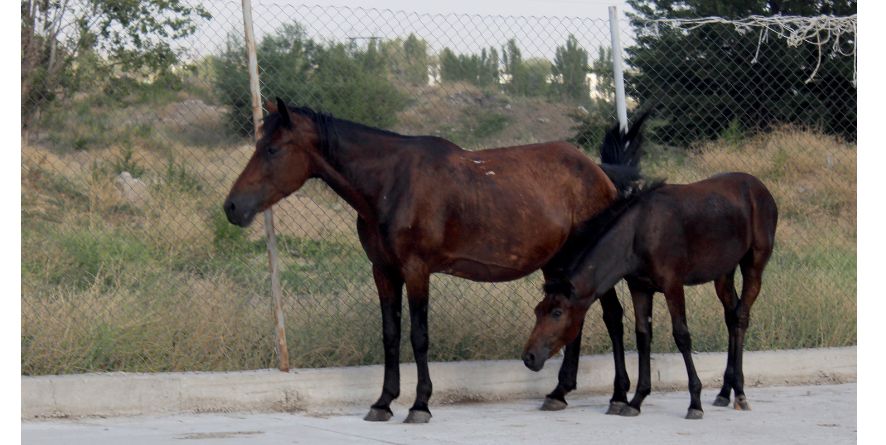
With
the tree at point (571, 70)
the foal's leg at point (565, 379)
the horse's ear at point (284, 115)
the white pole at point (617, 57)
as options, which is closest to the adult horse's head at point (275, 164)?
the horse's ear at point (284, 115)

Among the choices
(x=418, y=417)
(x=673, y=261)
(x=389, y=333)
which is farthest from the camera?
(x=673, y=261)

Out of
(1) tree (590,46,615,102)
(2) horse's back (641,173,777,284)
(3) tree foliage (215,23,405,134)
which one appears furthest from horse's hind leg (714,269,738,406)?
(3) tree foliage (215,23,405,134)

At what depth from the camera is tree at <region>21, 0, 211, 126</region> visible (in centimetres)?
860

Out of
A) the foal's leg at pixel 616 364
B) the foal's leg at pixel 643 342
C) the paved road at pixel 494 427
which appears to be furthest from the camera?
the foal's leg at pixel 616 364

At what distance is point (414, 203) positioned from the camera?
7.05 meters

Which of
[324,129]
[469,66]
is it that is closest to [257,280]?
[469,66]

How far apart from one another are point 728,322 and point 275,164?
11.2 ft

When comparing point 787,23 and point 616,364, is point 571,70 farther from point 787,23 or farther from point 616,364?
point 616,364

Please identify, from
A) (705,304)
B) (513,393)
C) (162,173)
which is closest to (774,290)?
(705,304)

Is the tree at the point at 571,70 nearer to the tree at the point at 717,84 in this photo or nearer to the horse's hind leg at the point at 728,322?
the tree at the point at 717,84

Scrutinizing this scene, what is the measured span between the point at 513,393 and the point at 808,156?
6523mm

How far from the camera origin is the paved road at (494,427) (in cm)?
631

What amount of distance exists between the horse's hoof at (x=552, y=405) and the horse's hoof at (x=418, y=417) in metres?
1.01

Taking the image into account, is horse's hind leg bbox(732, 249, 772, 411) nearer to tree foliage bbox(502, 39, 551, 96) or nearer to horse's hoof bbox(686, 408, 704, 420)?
horse's hoof bbox(686, 408, 704, 420)
